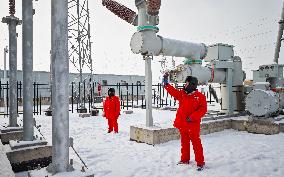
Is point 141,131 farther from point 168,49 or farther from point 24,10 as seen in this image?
point 24,10

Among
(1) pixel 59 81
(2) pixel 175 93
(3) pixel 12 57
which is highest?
(3) pixel 12 57

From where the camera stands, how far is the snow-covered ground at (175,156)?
182 inches

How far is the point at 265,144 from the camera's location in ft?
22.5

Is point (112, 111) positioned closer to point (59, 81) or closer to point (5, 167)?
point (5, 167)

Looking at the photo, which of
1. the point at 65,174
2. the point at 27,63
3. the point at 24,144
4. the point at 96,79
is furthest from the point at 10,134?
the point at 96,79

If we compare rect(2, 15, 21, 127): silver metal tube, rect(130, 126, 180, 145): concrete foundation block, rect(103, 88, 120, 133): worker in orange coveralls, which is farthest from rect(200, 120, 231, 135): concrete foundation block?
rect(2, 15, 21, 127): silver metal tube

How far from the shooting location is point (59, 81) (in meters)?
2.65

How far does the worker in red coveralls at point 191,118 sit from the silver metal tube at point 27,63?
2.85 meters

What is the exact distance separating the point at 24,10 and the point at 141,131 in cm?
423

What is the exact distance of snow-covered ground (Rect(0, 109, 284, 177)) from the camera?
4.63 metres

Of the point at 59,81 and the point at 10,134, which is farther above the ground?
the point at 59,81

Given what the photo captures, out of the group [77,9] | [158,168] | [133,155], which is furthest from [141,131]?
[77,9]

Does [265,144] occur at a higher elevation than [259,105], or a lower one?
lower

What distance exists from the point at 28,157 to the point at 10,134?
201 cm
